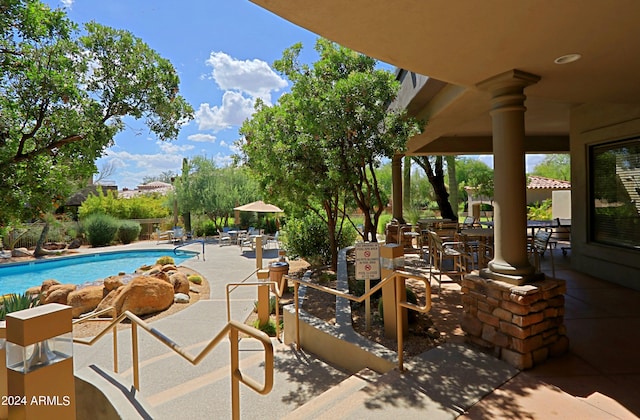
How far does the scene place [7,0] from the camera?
5.27 m

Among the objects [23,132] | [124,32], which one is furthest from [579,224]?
[23,132]

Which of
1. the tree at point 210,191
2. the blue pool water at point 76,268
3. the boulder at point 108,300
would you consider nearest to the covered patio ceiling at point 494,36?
the boulder at point 108,300

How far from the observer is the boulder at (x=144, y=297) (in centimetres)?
705

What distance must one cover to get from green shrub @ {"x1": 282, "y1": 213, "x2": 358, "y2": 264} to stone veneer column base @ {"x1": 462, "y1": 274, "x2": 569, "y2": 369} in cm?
647

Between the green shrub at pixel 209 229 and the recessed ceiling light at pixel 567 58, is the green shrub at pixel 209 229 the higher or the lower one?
the lower one

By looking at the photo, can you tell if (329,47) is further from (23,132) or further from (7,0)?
(23,132)

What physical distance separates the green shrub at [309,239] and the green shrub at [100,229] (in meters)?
13.3

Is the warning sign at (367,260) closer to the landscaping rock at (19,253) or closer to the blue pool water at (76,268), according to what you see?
the blue pool water at (76,268)

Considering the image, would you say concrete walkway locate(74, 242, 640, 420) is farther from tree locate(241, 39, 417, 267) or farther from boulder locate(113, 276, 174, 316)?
tree locate(241, 39, 417, 267)

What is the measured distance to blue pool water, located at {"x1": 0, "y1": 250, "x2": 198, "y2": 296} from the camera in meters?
12.6

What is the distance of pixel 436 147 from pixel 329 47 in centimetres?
541

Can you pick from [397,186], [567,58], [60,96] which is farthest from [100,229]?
[567,58]

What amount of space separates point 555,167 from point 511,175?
135 feet

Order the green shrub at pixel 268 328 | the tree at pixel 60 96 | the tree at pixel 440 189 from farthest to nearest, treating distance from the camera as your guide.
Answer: the tree at pixel 440 189, the tree at pixel 60 96, the green shrub at pixel 268 328
